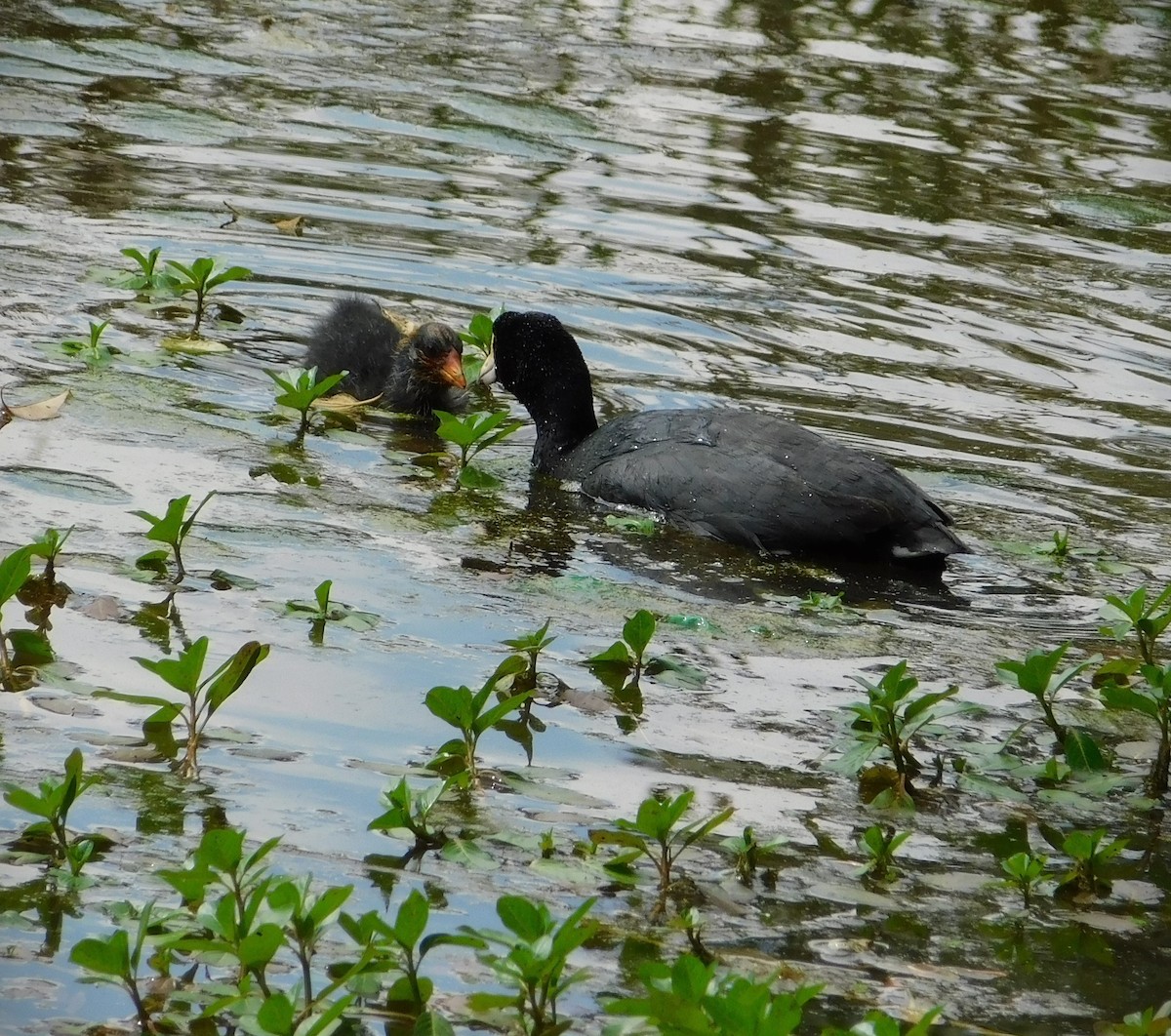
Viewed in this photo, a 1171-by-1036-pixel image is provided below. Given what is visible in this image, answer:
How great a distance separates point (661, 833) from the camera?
10.8 ft

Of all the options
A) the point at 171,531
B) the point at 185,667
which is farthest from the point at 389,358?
the point at 185,667

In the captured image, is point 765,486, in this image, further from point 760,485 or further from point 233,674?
point 233,674

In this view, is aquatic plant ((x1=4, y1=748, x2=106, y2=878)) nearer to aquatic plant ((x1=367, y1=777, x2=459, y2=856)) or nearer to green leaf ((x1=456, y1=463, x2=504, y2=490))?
aquatic plant ((x1=367, y1=777, x2=459, y2=856))

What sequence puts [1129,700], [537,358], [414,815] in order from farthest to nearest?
1. [537,358]
2. [1129,700]
3. [414,815]

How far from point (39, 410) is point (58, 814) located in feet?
10.1

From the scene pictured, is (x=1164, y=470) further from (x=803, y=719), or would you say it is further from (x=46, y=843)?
(x=46, y=843)

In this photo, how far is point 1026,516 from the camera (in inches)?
247

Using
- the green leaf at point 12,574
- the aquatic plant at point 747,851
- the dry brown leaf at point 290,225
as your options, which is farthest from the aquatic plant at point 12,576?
the dry brown leaf at point 290,225

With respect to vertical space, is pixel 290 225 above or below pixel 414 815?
above

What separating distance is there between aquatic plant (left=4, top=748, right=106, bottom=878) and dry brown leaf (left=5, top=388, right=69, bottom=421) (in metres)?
2.88

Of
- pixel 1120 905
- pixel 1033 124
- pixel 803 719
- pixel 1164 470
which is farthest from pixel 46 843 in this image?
pixel 1033 124

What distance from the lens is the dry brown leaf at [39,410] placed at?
5949mm

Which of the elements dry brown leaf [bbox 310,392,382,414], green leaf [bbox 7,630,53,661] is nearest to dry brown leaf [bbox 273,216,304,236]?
dry brown leaf [bbox 310,392,382,414]

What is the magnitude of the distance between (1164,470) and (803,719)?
10.2 feet
